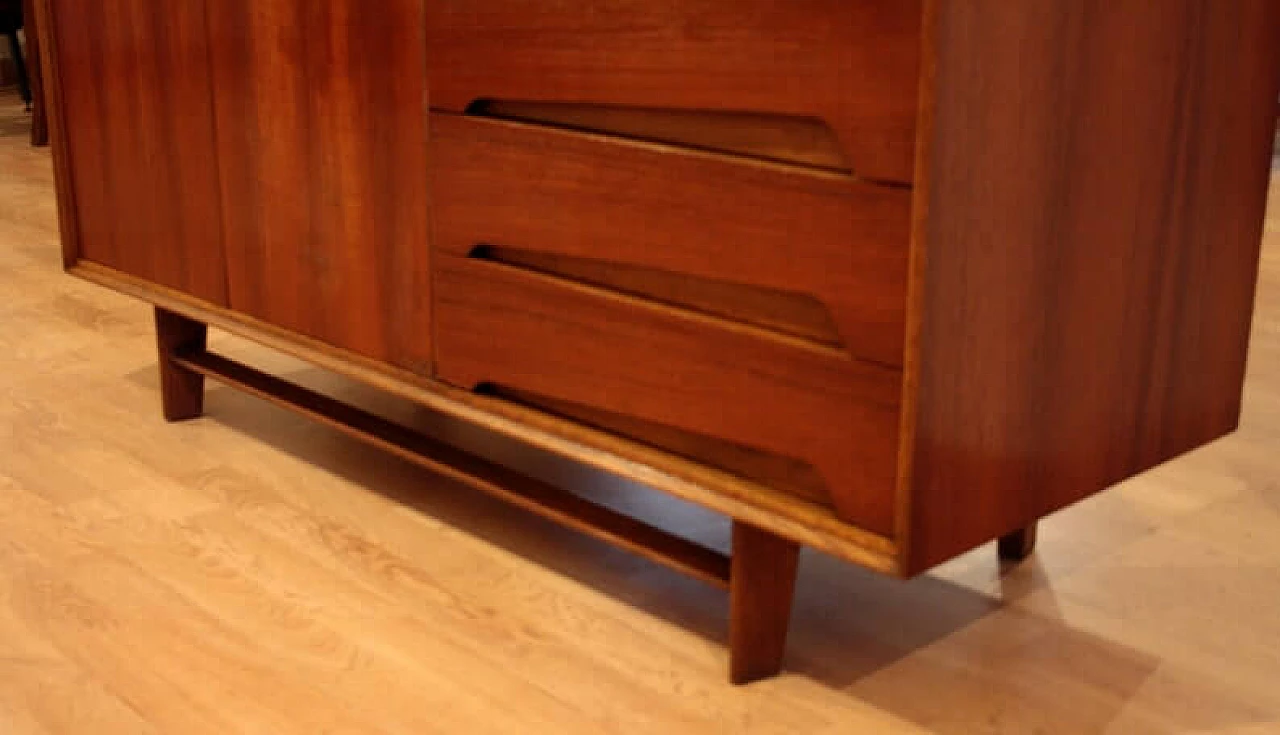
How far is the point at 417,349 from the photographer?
1610mm

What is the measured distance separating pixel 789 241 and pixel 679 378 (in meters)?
0.18

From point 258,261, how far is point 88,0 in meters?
0.45

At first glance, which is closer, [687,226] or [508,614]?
[687,226]

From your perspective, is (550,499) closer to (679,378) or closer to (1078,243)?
(679,378)

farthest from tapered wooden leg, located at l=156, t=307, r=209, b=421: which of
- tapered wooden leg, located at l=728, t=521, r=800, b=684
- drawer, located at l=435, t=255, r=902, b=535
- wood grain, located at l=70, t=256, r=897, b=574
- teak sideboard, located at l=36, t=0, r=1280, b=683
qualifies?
tapered wooden leg, located at l=728, t=521, r=800, b=684

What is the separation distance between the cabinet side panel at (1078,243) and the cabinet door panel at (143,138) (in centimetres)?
102

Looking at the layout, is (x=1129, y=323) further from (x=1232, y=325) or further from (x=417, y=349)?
(x=417, y=349)

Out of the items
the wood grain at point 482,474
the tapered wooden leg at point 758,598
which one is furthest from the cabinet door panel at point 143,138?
the tapered wooden leg at point 758,598

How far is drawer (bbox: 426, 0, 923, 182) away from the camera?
3.67 ft

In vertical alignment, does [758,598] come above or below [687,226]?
below

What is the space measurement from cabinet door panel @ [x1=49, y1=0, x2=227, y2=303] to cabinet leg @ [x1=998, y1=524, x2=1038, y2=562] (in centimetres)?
95

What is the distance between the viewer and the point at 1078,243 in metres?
1.24

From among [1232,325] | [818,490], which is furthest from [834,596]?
[1232,325]

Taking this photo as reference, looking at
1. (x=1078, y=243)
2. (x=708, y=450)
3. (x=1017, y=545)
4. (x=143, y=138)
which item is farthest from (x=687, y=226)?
(x=143, y=138)
